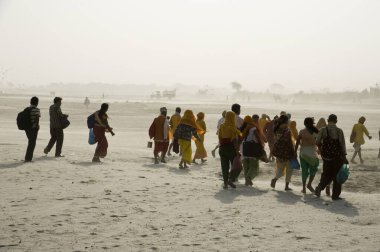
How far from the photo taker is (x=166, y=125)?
41.5 ft

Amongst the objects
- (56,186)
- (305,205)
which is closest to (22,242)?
A: (56,186)

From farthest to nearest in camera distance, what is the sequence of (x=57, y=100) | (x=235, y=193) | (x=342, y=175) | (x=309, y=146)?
(x=57, y=100)
(x=309, y=146)
(x=235, y=193)
(x=342, y=175)

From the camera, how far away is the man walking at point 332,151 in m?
8.29

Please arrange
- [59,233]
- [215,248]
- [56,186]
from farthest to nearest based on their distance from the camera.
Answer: [56,186] → [59,233] → [215,248]

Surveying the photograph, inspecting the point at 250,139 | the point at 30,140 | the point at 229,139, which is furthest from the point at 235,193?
the point at 30,140

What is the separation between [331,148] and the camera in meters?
8.30

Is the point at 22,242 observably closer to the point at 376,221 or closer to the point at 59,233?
the point at 59,233

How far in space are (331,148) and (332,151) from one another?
0.20ft

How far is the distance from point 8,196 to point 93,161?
13.9 ft

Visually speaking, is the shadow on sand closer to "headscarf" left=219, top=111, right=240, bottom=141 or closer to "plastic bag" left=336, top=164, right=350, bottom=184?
"headscarf" left=219, top=111, right=240, bottom=141

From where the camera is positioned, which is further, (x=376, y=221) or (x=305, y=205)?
(x=305, y=205)

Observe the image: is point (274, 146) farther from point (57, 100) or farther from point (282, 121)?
point (57, 100)

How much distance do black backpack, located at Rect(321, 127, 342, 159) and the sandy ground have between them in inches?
34.9

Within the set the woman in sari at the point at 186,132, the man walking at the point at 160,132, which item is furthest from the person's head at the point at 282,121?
the man walking at the point at 160,132
